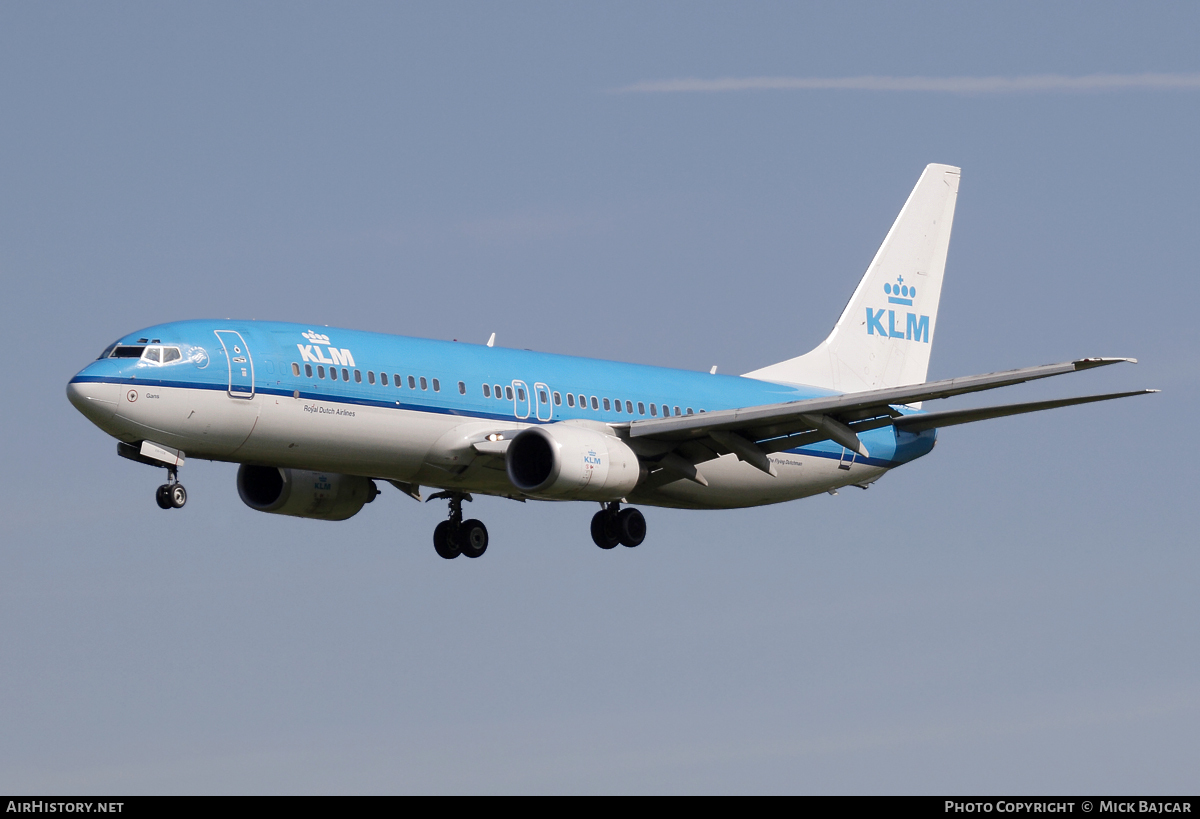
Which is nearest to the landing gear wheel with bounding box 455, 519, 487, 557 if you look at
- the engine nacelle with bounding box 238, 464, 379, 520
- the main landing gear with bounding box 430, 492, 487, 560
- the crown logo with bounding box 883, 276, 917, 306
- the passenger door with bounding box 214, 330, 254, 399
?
the main landing gear with bounding box 430, 492, 487, 560

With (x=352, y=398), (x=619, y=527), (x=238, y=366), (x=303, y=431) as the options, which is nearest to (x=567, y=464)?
(x=619, y=527)

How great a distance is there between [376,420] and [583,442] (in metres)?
4.78

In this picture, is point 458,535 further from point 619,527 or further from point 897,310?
point 897,310

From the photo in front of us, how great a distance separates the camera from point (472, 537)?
48281mm

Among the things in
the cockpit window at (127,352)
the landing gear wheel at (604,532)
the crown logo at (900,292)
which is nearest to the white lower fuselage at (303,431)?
the cockpit window at (127,352)

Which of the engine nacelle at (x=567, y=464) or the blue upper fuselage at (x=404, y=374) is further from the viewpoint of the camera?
the engine nacelle at (x=567, y=464)

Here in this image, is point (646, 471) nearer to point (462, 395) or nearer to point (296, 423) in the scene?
point (462, 395)

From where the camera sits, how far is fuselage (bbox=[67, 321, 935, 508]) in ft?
127

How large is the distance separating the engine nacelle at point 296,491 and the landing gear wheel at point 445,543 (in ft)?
8.94

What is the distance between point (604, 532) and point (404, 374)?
7.20m

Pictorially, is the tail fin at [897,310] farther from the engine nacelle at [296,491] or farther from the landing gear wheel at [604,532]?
the engine nacelle at [296,491]

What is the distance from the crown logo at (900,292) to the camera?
5666 centimetres

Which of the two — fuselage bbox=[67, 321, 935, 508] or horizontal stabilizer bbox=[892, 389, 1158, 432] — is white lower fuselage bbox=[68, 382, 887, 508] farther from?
horizontal stabilizer bbox=[892, 389, 1158, 432]
